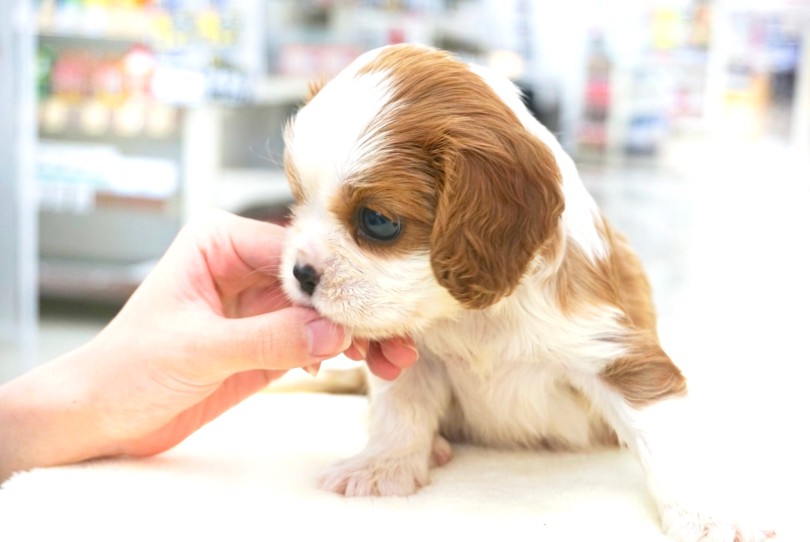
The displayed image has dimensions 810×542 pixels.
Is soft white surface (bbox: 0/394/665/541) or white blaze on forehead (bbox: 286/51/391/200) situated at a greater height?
white blaze on forehead (bbox: 286/51/391/200)

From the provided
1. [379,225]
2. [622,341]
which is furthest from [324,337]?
[622,341]

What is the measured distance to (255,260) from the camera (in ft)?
5.49

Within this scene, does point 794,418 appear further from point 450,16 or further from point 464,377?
point 450,16

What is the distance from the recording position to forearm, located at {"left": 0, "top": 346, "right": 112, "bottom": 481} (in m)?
1.49

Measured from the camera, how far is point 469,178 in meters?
1.29

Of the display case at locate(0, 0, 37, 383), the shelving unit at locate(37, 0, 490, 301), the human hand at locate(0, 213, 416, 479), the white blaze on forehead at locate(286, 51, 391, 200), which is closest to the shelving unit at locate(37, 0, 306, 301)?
the shelving unit at locate(37, 0, 490, 301)

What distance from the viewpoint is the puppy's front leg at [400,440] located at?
1479 mm

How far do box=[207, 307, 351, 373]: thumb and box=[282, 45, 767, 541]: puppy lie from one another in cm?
3

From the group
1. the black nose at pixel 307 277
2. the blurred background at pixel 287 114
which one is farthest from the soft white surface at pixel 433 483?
the blurred background at pixel 287 114

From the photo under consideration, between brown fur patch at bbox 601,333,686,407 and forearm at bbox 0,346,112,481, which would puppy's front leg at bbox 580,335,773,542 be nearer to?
brown fur patch at bbox 601,333,686,407

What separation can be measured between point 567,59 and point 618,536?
5308mm

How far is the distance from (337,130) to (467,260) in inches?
10.3

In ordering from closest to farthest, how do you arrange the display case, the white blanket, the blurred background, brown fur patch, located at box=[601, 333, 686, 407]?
the white blanket
brown fur patch, located at box=[601, 333, 686, 407]
the display case
the blurred background

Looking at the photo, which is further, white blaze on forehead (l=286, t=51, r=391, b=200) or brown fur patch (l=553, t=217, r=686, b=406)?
brown fur patch (l=553, t=217, r=686, b=406)
